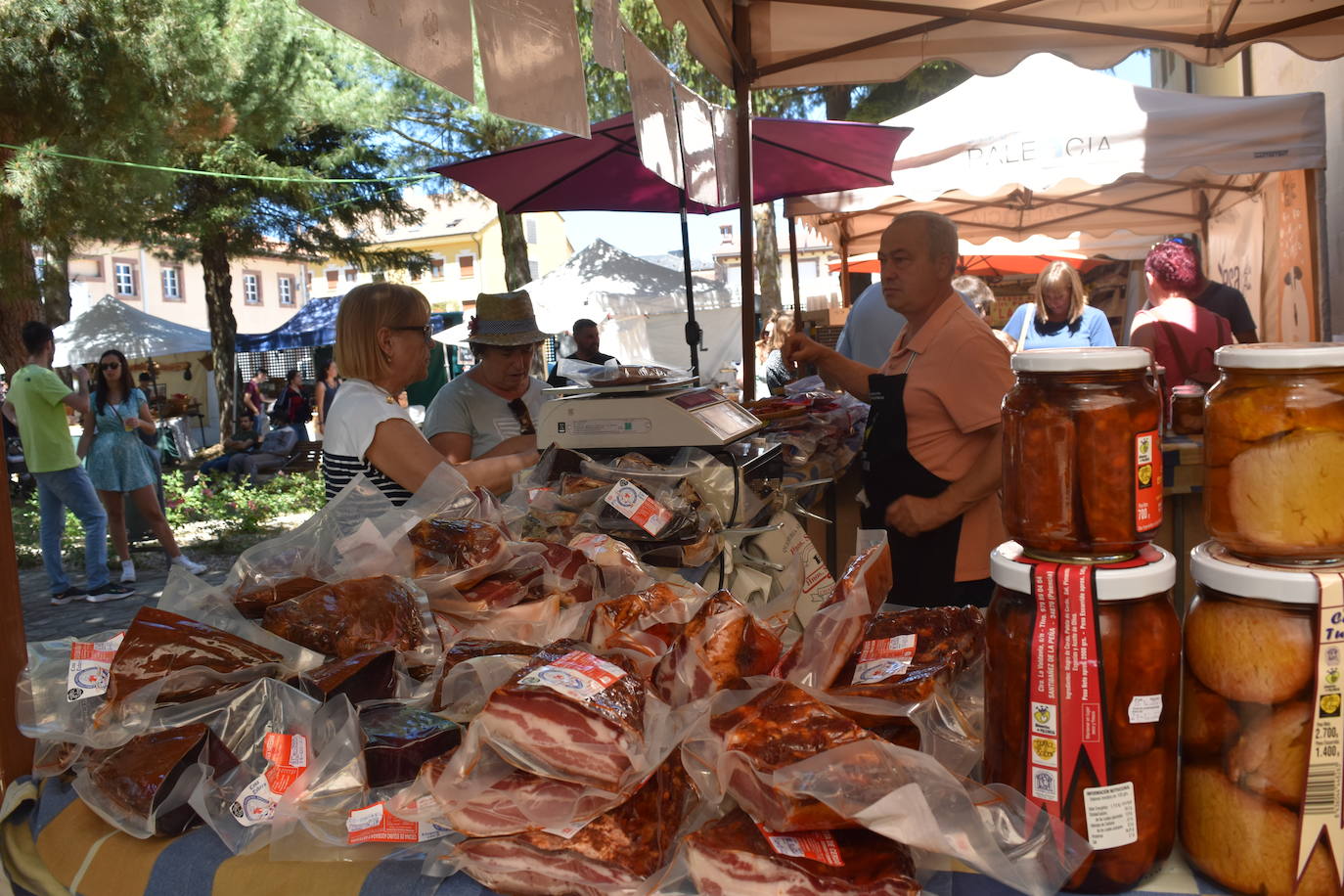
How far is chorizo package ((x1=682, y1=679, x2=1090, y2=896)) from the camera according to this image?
3.24 ft

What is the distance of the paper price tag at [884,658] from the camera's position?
1.29 m

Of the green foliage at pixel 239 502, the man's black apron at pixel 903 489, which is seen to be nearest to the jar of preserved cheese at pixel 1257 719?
the man's black apron at pixel 903 489

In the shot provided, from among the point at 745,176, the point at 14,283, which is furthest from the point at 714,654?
the point at 14,283

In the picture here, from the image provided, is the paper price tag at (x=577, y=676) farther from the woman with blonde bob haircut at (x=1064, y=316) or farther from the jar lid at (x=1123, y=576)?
the woman with blonde bob haircut at (x=1064, y=316)

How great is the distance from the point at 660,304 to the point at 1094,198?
26.2 ft

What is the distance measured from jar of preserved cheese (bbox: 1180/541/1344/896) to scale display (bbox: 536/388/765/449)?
1.33 metres

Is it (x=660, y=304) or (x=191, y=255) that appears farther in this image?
(x=191, y=255)

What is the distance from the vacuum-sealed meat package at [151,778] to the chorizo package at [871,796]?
2.17ft

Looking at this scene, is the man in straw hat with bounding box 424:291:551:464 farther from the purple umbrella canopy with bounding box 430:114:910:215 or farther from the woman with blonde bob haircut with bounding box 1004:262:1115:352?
the woman with blonde bob haircut with bounding box 1004:262:1115:352

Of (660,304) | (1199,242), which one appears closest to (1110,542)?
(1199,242)

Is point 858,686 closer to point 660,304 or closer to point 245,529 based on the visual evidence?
point 245,529

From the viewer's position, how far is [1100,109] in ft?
17.4

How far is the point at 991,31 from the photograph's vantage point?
4117 mm

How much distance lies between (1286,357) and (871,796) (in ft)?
2.08
